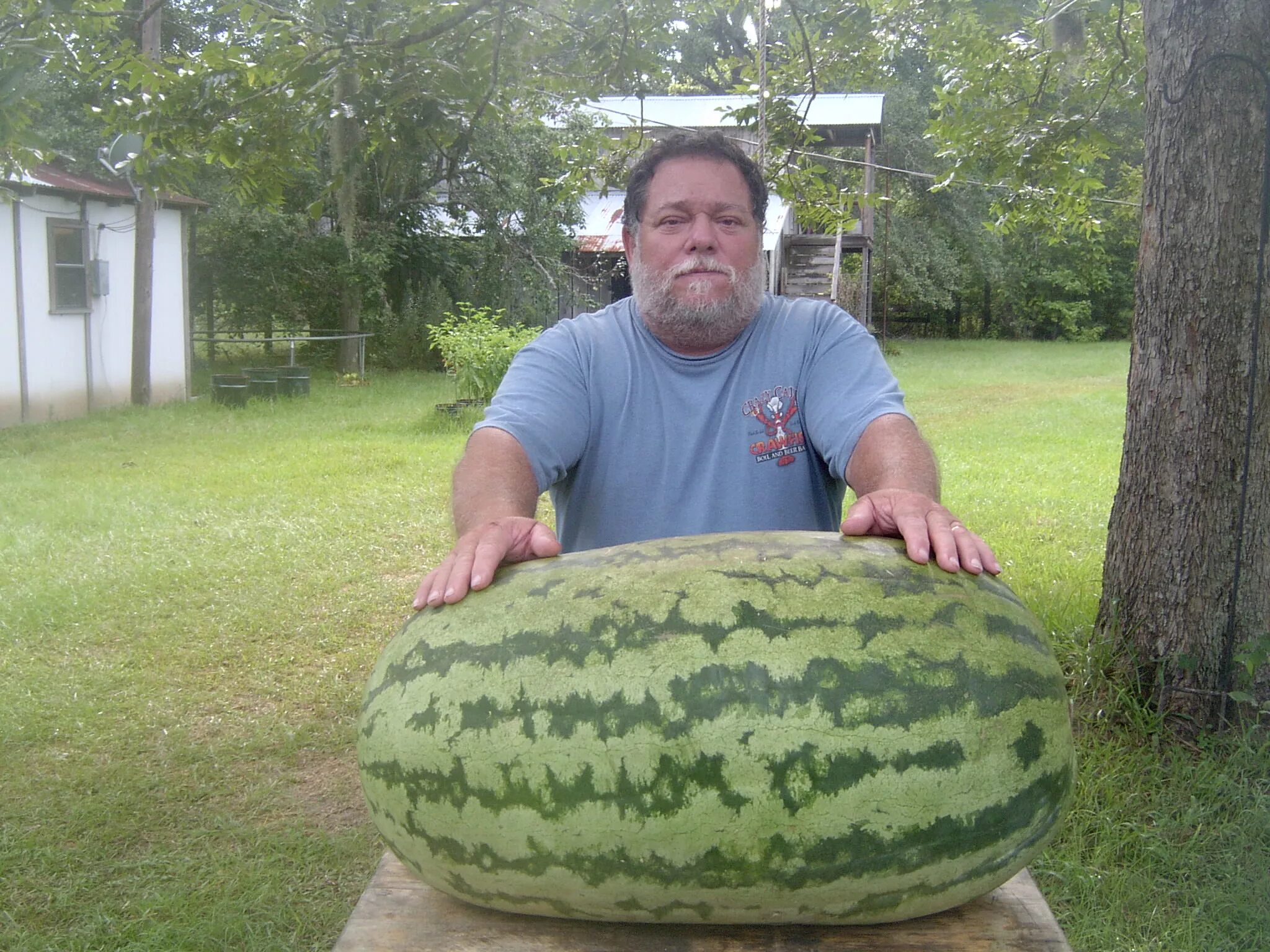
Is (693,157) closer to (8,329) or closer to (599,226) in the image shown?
(8,329)

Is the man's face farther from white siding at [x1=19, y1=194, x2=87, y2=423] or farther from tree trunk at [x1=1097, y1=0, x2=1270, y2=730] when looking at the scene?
white siding at [x1=19, y1=194, x2=87, y2=423]

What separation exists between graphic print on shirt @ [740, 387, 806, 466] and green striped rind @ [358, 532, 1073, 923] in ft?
2.35

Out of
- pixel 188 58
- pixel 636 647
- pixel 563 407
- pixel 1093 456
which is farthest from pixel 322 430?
pixel 636 647

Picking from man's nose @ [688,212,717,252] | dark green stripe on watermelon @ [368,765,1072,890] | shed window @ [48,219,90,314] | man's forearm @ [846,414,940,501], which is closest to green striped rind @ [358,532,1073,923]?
dark green stripe on watermelon @ [368,765,1072,890]

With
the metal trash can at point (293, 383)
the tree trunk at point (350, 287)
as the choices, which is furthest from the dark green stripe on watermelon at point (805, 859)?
the tree trunk at point (350, 287)

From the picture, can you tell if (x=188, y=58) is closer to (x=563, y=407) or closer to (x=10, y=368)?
(x=563, y=407)

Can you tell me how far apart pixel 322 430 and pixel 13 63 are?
7878 millimetres

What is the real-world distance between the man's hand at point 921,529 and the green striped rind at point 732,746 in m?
0.04

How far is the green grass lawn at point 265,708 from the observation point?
2910mm

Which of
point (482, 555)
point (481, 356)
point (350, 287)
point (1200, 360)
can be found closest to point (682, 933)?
point (482, 555)

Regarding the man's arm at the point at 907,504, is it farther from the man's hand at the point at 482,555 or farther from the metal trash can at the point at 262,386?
the metal trash can at the point at 262,386

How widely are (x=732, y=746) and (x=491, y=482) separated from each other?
809 millimetres

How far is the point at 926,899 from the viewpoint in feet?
4.99

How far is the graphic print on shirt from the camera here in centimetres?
234
